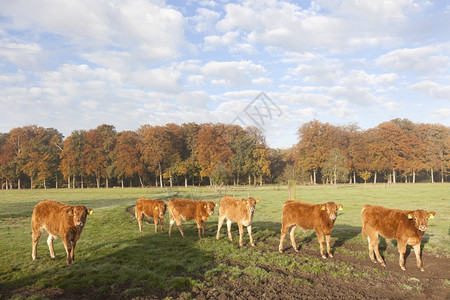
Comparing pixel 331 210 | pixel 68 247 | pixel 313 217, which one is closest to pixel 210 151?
pixel 313 217

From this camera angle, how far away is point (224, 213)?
1319 cm

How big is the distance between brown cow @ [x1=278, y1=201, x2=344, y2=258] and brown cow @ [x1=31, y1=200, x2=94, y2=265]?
24.1 feet

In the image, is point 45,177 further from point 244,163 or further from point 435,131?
point 435,131

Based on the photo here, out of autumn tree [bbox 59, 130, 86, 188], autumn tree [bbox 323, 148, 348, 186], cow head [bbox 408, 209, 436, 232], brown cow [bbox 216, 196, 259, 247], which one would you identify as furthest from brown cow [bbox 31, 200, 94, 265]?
autumn tree [bbox 59, 130, 86, 188]

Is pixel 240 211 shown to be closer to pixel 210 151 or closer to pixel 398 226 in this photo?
pixel 398 226

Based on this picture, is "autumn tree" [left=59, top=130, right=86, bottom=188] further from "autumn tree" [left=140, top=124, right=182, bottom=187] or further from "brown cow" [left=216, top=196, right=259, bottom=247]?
"brown cow" [left=216, top=196, right=259, bottom=247]

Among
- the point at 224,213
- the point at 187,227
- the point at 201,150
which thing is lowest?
the point at 187,227

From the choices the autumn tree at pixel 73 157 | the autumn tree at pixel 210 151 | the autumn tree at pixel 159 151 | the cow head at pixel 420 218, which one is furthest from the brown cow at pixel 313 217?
the autumn tree at pixel 73 157

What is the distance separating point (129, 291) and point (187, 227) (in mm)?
9313

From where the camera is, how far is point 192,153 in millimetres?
69312

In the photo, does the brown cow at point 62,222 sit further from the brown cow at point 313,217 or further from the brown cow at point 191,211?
the brown cow at point 313,217

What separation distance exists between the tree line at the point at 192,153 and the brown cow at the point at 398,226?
50.0 meters

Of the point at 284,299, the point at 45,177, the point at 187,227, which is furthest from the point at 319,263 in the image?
the point at 45,177

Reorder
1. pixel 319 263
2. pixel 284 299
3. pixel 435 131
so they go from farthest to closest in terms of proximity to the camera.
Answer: pixel 435 131
pixel 319 263
pixel 284 299
